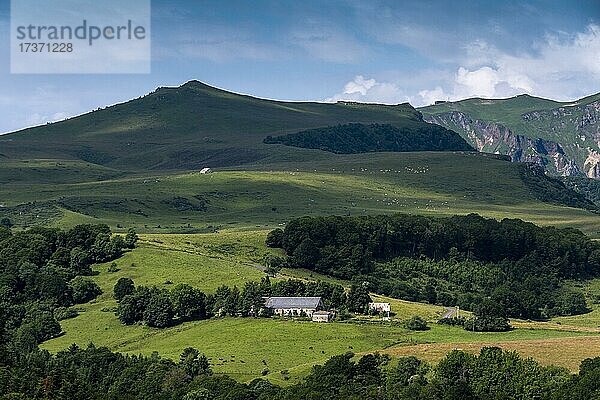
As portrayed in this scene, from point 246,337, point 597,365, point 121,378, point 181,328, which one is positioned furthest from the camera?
point 181,328

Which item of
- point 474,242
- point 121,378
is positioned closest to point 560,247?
point 474,242

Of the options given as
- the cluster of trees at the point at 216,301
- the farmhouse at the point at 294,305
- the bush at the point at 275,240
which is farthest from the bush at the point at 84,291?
the bush at the point at 275,240

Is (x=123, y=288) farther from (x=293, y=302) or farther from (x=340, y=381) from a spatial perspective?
(x=340, y=381)

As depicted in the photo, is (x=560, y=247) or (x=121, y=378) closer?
(x=121, y=378)

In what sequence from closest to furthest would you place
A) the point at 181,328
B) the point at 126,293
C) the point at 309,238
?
the point at 181,328 < the point at 126,293 < the point at 309,238

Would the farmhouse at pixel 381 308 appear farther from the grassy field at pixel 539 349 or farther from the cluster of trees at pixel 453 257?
the cluster of trees at pixel 453 257

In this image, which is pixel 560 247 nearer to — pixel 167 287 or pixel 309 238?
pixel 309 238
